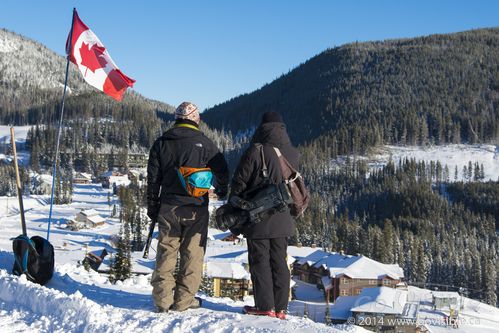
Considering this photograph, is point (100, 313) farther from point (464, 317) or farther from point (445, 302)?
point (445, 302)

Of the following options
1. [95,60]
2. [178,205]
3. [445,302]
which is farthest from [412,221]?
[178,205]

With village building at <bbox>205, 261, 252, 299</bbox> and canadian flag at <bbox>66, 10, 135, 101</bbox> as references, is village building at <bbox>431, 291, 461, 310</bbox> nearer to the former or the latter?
village building at <bbox>205, 261, 252, 299</bbox>

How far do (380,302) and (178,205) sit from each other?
2856 cm

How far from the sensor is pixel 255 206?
17.2ft

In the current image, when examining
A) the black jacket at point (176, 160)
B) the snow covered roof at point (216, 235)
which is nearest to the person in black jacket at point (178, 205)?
the black jacket at point (176, 160)

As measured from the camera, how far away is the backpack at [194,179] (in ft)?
18.1

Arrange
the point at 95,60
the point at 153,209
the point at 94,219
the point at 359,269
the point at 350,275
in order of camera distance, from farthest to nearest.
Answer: the point at 94,219 < the point at 359,269 < the point at 350,275 < the point at 95,60 < the point at 153,209

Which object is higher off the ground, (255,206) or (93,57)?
(93,57)

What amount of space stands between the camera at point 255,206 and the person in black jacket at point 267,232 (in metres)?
0.07

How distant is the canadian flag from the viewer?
9.01m

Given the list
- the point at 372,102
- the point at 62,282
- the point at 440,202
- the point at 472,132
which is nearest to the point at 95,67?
the point at 62,282

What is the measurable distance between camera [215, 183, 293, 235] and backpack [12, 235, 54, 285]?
3092 mm

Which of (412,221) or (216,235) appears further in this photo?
(412,221)

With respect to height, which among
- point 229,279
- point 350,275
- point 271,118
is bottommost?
point 350,275
